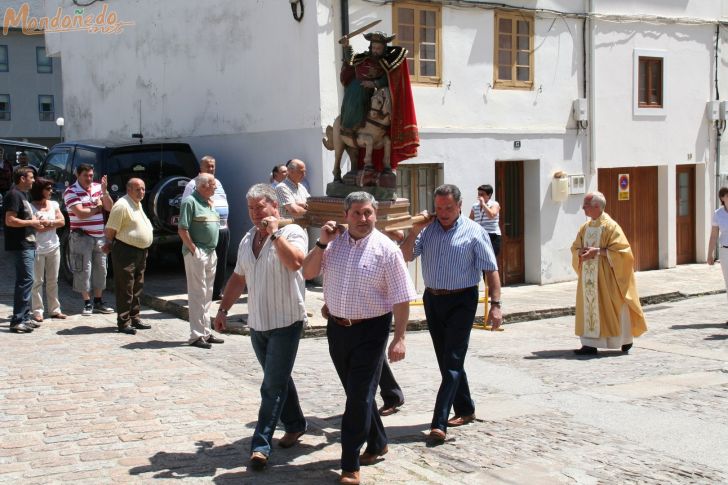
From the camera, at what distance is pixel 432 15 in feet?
48.1

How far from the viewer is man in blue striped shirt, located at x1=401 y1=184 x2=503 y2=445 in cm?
680

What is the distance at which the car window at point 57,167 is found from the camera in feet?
47.3

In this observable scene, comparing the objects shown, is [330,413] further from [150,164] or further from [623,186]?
[623,186]

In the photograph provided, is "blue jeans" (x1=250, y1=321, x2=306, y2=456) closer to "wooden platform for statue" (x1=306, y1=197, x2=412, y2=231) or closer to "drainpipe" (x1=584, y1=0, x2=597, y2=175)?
"wooden platform for statue" (x1=306, y1=197, x2=412, y2=231)

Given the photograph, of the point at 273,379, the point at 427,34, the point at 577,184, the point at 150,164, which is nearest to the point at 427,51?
the point at 427,34

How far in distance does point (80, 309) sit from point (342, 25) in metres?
5.54

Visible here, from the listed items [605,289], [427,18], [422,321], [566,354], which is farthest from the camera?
[427,18]

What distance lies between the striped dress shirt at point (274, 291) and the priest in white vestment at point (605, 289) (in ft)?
15.9

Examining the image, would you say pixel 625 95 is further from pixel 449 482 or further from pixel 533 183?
pixel 449 482

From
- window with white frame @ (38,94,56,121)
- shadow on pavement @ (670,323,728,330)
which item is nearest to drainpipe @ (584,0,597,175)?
shadow on pavement @ (670,323,728,330)

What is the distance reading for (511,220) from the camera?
53.7ft

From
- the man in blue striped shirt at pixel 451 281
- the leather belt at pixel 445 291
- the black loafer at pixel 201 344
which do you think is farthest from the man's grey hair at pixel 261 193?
the black loafer at pixel 201 344

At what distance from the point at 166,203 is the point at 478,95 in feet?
18.2

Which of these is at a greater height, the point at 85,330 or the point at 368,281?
the point at 368,281
